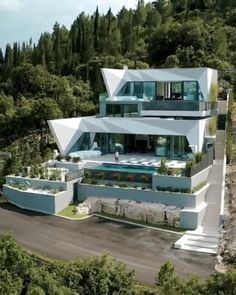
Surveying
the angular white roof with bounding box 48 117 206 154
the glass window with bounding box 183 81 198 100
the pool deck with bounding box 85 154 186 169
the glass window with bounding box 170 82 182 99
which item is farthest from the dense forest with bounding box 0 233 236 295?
the glass window with bounding box 170 82 182 99

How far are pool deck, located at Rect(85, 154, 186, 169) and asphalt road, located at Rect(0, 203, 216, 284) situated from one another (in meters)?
5.75

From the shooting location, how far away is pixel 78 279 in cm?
1241

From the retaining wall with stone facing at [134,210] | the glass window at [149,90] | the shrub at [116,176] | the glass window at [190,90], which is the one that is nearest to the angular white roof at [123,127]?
the glass window at [190,90]

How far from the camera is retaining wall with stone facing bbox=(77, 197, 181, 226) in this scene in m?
23.2

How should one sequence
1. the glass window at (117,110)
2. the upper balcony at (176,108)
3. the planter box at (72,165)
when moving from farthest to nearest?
the glass window at (117,110)
the upper balcony at (176,108)
the planter box at (72,165)

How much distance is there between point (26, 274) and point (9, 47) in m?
68.1

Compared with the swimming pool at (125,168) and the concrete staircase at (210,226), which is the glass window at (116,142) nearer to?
the swimming pool at (125,168)

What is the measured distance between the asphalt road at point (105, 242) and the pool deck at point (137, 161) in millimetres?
5746

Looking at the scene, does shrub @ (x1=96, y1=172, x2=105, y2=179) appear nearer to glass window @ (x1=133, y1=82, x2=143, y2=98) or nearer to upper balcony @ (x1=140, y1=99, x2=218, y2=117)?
upper balcony @ (x1=140, y1=99, x2=218, y2=117)

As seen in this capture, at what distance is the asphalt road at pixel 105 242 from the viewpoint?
18250 millimetres

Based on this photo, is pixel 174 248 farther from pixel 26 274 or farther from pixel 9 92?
pixel 9 92

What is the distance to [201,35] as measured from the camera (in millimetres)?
61594

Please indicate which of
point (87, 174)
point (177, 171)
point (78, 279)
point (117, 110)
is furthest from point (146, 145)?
point (78, 279)

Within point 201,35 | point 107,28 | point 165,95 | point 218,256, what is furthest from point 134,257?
point 107,28
